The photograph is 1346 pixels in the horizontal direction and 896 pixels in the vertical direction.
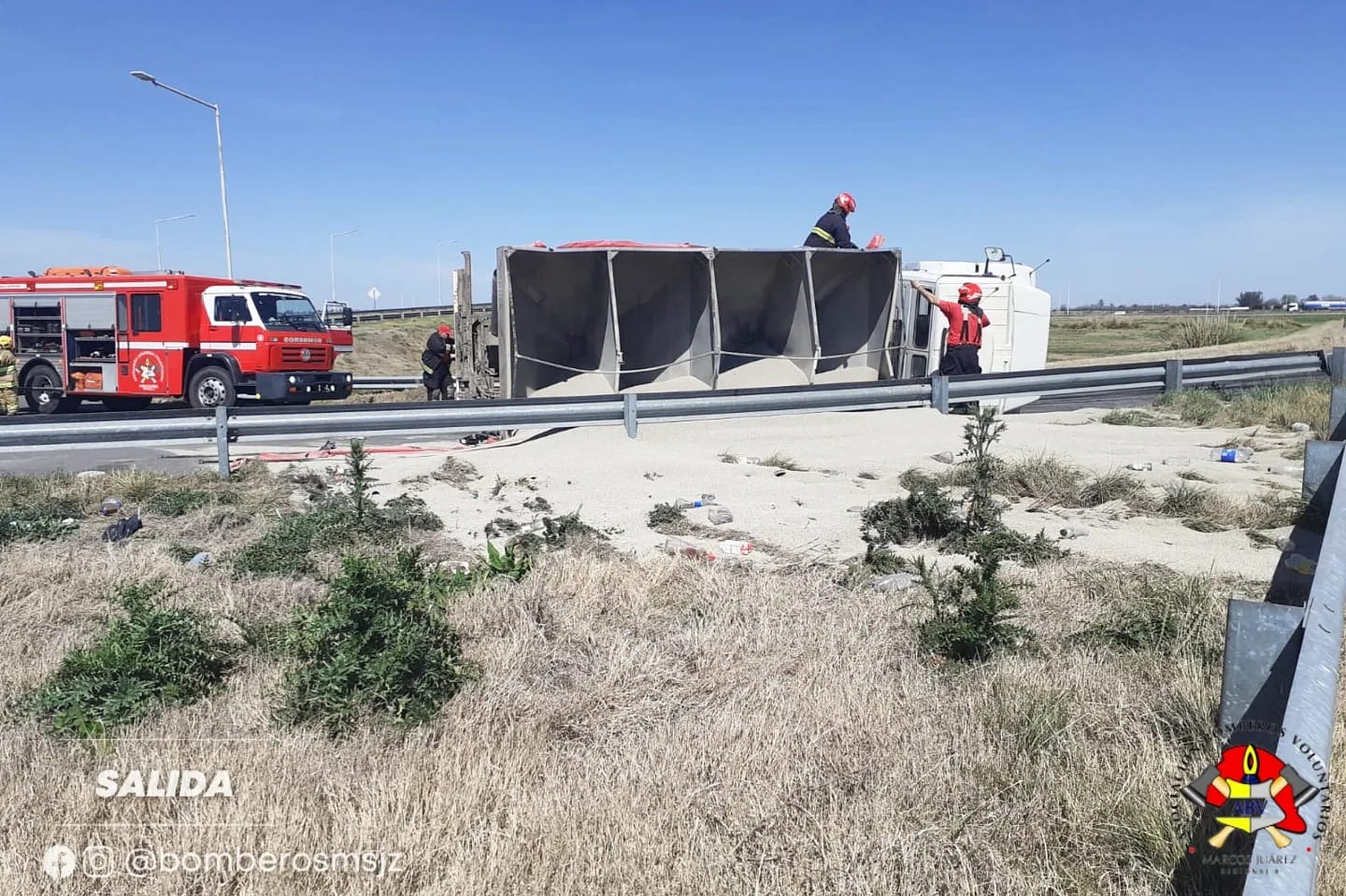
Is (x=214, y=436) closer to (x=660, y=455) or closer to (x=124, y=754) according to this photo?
(x=660, y=455)

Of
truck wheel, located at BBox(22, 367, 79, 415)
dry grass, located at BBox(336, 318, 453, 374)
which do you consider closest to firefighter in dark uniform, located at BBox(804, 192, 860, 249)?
truck wheel, located at BBox(22, 367, 79, 415)

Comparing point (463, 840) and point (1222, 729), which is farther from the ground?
point (1222, 729)

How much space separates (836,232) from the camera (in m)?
14.9

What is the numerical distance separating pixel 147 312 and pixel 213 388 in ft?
5.87

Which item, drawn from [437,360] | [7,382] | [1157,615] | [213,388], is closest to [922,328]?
[437,360]

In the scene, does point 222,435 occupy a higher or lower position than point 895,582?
higher

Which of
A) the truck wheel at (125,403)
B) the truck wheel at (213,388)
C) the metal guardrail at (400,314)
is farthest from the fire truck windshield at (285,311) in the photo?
the metal guardrail at (400,314)

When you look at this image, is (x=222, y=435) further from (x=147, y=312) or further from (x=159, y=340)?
(x=147, y=312)

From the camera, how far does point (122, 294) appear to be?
18.1 meters

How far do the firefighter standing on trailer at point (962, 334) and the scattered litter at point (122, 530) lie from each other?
9616 millimetres

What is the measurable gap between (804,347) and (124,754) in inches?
481

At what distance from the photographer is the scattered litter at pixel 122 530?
7285 millimetres

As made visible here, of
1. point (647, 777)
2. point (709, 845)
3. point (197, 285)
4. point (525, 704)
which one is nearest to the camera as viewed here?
point (709, 845)

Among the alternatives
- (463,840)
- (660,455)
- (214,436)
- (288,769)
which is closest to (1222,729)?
(463,840)
